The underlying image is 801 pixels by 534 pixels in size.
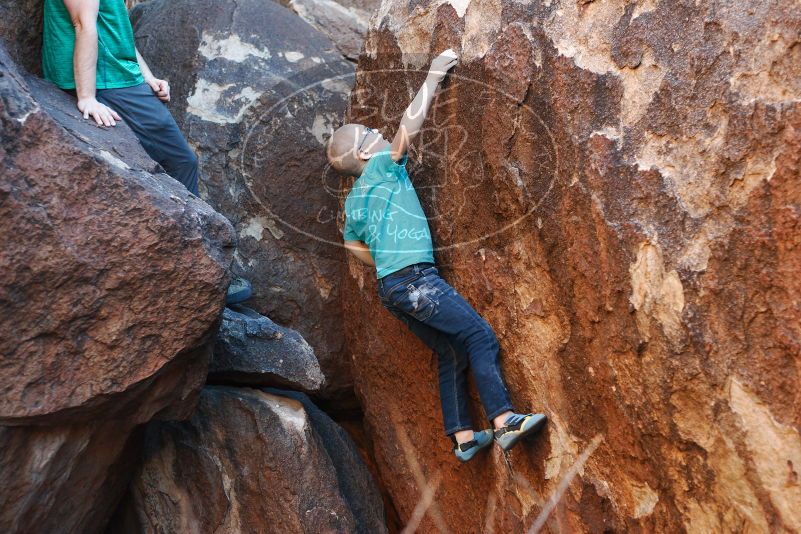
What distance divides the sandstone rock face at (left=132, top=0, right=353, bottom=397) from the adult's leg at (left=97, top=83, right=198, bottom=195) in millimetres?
388

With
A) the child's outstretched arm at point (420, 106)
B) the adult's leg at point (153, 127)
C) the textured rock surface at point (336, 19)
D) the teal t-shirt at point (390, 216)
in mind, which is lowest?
the teal t-shirt at point (390, 216)

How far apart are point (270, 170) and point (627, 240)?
1.79 meters

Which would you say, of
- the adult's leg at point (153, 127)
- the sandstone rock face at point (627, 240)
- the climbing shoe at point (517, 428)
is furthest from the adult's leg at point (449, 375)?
the adult's leg at point (153, 127)

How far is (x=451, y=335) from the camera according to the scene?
2941mm

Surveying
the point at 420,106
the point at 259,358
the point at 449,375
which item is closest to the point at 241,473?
the point at 259,358

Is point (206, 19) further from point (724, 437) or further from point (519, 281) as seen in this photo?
point (724, 437)

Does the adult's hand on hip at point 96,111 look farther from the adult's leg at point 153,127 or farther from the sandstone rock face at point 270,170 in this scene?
the sandstone rock face at point 270,170

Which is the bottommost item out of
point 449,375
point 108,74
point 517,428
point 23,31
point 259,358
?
point 517,428

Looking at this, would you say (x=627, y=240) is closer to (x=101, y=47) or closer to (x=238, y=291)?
(x=238, y=291)

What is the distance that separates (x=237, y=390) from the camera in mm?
3402

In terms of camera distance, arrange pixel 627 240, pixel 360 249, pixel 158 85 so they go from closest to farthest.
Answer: pixel 627 240
pixel 360 249
pixel 158 85

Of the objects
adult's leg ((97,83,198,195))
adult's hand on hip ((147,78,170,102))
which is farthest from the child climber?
adult's hand on hip ((147,78,170,102))

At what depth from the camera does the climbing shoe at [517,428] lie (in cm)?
272

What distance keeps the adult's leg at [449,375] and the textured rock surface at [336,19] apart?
1.91 m
